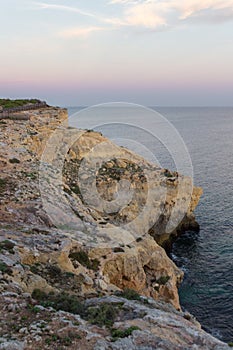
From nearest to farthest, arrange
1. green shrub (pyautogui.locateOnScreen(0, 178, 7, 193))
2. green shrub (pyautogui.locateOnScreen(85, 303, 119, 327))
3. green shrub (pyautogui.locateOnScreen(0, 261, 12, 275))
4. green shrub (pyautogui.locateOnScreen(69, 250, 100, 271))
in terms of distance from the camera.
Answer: green shrub (pyautogui.locateOnScreen(85, 303, 119, 327)) < green shrub (pyautogui.locateOnScreen(0, 261, 12, 275)) < green shrub (pyautogui.locateOnScreen(69, 250, 100, 271)) < green shrub (pyautogui.locateOnScreen(0, 178, 7, 193))

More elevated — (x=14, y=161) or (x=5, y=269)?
(x=14, y=161)

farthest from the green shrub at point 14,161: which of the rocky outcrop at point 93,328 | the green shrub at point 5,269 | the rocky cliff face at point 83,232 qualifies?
the rocky outcrop at point 93,328

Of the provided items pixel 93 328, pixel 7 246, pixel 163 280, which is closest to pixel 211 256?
pixel 163 280

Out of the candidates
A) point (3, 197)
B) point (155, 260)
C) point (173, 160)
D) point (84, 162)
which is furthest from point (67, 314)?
point (173, 160)

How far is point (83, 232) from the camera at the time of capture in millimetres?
22812

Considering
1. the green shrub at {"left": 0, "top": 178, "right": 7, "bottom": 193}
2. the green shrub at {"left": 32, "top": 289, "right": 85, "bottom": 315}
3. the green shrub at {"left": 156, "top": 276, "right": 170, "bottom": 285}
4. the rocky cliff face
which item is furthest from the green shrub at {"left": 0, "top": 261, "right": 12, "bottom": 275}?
the green shrub at {"left": 156, "top": 276, "right": 170, "bottom": 285}

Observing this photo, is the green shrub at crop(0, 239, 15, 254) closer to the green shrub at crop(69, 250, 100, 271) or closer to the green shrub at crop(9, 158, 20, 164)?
the green shrub at crop(69, 250, 100, 271)

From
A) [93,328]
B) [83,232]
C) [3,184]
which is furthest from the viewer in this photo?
[3,184]

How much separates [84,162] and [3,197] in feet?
80.8

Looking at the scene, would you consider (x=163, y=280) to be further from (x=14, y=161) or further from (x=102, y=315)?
(x=14, y=161)

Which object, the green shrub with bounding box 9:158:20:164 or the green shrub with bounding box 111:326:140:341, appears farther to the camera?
the green shrub with bounding box 9:158:20:164

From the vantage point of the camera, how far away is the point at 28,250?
673 inches

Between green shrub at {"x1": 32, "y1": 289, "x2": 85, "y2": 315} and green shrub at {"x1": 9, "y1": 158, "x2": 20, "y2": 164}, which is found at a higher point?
green shrub at {"x1": 9, "y1": 158, "x2": 20, "y2": 164}

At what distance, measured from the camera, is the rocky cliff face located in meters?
12.7
